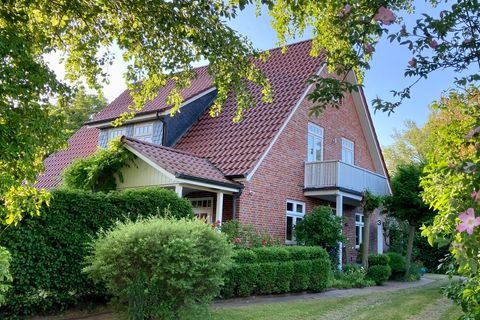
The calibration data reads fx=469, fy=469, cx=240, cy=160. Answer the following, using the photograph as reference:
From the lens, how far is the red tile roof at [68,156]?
768 inches

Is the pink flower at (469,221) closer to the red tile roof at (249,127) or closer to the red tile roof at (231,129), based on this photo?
the red tile roof at (231,129)

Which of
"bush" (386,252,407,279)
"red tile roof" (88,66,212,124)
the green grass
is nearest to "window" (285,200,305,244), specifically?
"bush" (386,252,407,279)

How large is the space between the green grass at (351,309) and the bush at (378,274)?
4.69 m

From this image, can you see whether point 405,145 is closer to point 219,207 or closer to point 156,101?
point 156,101

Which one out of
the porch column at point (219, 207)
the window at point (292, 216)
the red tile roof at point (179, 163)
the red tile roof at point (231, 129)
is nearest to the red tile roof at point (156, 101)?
the red tile roof at point (231, 129)

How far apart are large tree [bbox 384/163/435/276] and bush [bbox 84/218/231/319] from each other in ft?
41.1

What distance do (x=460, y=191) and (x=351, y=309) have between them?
6.78 meters

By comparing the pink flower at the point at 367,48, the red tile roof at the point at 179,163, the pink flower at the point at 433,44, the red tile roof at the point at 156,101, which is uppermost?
the red tile roof at the point at 156,101

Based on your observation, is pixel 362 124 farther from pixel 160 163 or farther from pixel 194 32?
pixel 194 32

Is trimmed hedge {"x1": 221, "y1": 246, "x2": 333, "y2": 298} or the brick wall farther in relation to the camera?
the brick wall

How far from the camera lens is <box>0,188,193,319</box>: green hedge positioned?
8.10m

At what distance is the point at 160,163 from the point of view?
1318cm

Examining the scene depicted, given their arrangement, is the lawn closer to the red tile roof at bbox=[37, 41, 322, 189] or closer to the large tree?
the red tile roof at bbox=[37, 41, 322, 189]

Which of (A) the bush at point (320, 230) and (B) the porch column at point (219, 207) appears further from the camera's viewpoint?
(A) the bush at point (320, 230)
